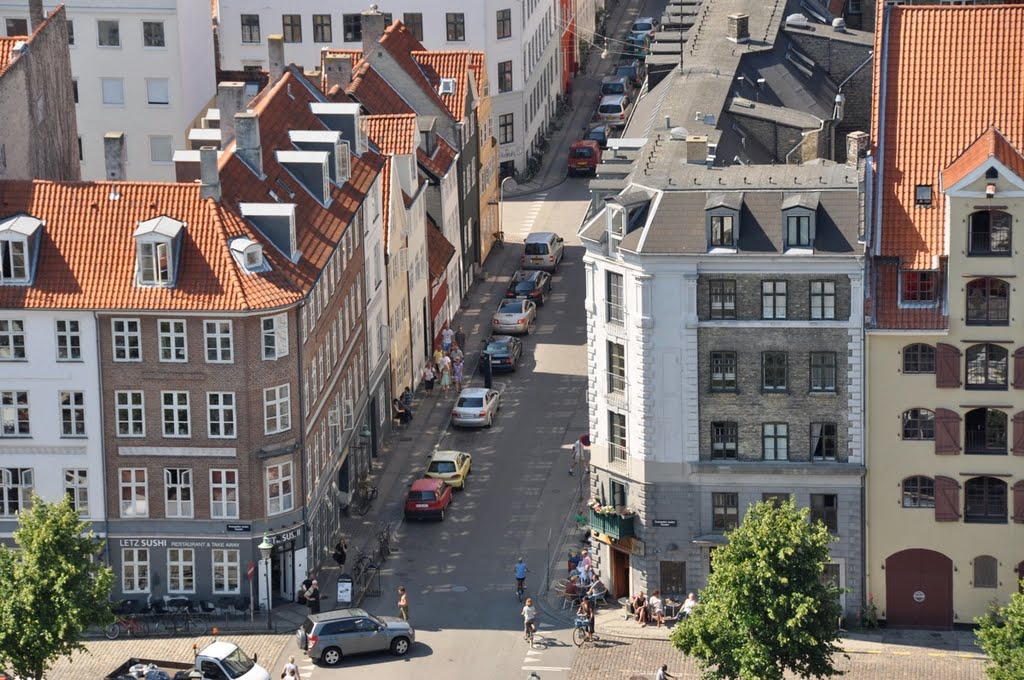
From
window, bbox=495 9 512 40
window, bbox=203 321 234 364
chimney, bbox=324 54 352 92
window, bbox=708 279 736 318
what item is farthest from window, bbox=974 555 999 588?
window, bbox=495 9 512 40

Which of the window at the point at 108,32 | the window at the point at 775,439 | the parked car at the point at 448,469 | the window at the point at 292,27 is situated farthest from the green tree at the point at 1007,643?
the window at the point at 292,27

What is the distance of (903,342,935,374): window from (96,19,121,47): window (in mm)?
70536

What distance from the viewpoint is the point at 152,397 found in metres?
119

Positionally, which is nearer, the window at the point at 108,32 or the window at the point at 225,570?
the window at the point at 225,570

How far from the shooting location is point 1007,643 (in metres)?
105

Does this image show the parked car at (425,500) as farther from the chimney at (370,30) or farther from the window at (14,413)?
the chimney at (370,30)

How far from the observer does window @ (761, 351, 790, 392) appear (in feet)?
388

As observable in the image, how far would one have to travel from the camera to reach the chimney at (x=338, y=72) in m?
158

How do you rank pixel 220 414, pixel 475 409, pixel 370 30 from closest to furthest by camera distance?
1. pixel 220 414
2. pixel 475 409
3. pixel 370 30

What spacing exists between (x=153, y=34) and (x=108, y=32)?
2.94 m

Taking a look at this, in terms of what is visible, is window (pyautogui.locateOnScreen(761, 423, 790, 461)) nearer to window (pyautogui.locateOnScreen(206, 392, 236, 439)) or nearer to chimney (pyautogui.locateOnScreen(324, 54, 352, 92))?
window (pyautogui.locateOnScreen(206, 392, 236, 439))

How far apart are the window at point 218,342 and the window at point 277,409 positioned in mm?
2409

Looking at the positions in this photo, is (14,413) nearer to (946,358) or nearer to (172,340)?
(172,340)

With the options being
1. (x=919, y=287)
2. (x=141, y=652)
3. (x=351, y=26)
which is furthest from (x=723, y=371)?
(x=351, y=26)
